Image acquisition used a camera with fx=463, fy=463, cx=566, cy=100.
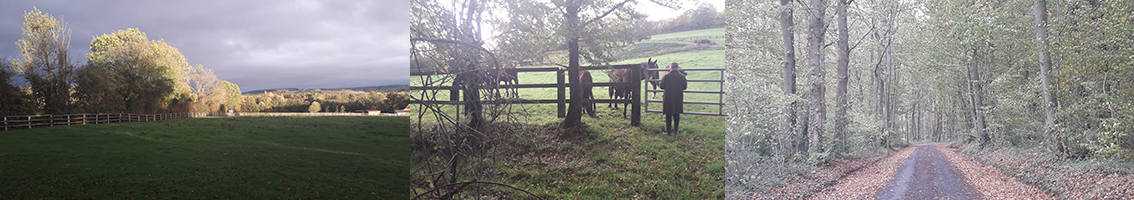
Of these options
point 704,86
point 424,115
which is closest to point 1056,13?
point 704,86

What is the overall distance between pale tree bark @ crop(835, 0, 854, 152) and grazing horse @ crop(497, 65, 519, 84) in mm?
2456

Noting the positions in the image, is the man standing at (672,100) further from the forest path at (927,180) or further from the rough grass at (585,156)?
the forest path at (927,180)

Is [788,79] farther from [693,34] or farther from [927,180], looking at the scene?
[927,180]

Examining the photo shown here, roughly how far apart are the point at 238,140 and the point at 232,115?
15 centimetres

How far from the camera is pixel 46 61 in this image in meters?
2.31

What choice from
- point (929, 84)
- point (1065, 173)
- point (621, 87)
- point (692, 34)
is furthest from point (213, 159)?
point (1065, 173)

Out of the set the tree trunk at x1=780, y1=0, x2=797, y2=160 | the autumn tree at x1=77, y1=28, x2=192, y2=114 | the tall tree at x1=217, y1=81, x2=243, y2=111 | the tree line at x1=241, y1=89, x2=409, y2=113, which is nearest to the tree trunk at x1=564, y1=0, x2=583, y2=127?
the tree line at x1=241, y1=89, x2=409, y2=113

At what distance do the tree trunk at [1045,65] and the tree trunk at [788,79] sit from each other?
1515mm

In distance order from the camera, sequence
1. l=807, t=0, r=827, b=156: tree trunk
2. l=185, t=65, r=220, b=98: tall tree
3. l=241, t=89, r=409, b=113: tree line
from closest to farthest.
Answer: l=185, t=65, r=220, b=98: tall tree, l=241, t=89, r=409, b=113: tree line, l=807, t=0, r=827, b=156: tree trunk

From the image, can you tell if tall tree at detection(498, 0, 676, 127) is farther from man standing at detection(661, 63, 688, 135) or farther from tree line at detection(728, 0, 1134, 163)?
tree line at detection(728, 0, 1134, 163)

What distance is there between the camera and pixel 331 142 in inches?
111

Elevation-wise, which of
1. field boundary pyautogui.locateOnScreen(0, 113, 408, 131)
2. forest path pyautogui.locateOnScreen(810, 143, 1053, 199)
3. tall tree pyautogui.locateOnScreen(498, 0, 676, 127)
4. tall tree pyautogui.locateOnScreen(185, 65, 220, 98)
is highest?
tall tree pyautogui.locateOnScreen(498, 0, 676, 127)

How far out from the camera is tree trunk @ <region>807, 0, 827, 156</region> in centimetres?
346

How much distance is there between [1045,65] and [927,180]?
1.11m
